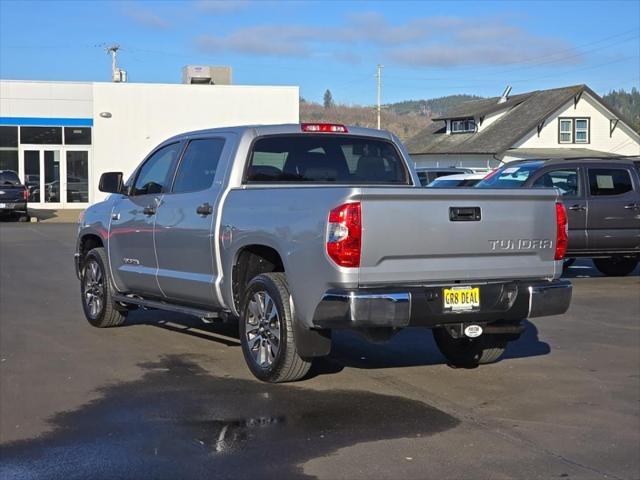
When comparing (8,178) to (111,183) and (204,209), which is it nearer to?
(111,183)

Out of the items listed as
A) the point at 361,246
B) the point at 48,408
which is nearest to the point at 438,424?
the point at 361,246

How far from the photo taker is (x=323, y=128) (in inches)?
307

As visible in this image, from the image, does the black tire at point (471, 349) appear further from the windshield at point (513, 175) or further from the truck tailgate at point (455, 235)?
the windshield at point (513, 175)

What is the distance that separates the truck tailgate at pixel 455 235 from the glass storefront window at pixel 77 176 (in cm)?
3426

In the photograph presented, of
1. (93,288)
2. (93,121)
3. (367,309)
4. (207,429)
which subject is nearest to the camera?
(207,429)

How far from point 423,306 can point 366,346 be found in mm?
2524

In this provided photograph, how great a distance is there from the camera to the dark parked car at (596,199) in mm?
13289

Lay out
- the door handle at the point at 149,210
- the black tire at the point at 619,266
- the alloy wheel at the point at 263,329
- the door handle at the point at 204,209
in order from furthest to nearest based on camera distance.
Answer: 1. the black tire at the point at 619,266
2. the door handle at the point at 149,210
3. the door handle at the point at 204,209
4. the alloy wheel at the point at 263,329

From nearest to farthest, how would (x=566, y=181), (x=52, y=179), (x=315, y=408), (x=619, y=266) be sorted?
(x=315, y=408), (x=566, y=181), (x=619, y=266), (x=52, y=179)

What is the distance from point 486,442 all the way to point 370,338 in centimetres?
114

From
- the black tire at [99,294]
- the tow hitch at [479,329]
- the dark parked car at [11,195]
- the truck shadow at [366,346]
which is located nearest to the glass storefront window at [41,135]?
the dark parked car at [11,195]

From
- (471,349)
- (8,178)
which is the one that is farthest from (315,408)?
(8,178)

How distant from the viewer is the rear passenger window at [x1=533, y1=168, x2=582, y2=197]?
1349cm

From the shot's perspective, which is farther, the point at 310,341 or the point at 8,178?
the point at 8,178
